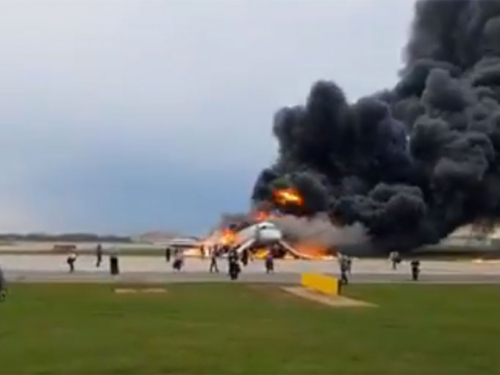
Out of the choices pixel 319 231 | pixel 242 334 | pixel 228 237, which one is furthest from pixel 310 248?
pixel 242 334

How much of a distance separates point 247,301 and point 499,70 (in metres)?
72.2

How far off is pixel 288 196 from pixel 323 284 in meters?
50.8

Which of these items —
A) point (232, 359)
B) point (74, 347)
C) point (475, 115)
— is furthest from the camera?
point (475, 115)

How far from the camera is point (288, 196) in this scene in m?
93.2

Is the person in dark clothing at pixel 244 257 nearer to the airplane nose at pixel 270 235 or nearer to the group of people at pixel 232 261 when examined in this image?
the group of people at pixel 232 261

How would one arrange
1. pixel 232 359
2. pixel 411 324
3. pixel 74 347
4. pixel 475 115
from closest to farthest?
1. pixel 232 359
2. pixel 74 347
3. pixel 411 324
4. pixel 475 115

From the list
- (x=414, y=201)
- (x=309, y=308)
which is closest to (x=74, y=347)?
(x=309, y=308)

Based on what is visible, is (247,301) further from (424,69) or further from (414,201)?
(424,69)

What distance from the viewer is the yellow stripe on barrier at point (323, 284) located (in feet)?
133

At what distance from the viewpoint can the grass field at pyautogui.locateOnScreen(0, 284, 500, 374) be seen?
688 inches

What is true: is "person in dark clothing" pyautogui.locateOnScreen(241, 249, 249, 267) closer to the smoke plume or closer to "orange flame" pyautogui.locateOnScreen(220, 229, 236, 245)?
the smoke plume

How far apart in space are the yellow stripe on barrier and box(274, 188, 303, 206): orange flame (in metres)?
45.1

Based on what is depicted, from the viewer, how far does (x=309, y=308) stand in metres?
31.4

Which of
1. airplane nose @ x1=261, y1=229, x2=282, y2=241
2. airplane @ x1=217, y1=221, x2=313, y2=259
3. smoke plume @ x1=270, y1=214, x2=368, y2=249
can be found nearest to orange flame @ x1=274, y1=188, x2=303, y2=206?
smoke plume @ x1=270, y1=214, x2=368, y2=249
